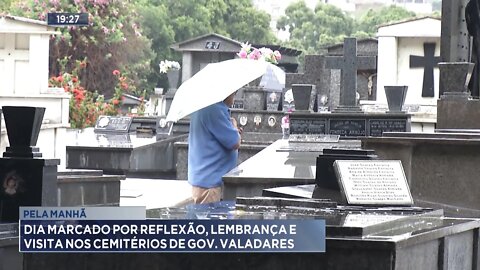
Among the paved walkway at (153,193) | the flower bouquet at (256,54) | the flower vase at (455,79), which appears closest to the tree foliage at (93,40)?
the flower bouquet at (256,54)

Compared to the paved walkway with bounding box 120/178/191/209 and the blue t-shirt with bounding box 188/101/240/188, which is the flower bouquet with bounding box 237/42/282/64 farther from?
the blue t-shirt with bounding box 188/101/240/188

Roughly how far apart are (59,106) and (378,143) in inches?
514

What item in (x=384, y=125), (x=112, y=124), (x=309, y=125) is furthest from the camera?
(x=112, y=124)

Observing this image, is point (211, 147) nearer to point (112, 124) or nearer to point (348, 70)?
point (348, 70)

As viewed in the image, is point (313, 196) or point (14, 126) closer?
point (313, 196)

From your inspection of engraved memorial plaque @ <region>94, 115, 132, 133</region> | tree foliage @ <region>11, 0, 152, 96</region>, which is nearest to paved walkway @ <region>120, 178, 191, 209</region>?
engraved memorial plaque @ <region>94, 115, 132, 133</region>

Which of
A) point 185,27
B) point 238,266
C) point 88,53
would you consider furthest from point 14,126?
point 185,27

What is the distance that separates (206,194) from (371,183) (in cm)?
460

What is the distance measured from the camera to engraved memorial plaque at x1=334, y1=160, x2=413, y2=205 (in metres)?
7.02

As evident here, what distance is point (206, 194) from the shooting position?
11.6 meters

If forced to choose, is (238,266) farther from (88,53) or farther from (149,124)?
(88,53)

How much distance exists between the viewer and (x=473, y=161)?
9852mm

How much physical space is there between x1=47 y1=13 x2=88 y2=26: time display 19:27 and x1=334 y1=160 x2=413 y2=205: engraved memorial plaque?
10.0m

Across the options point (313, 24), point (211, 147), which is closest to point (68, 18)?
point (211, 147)
